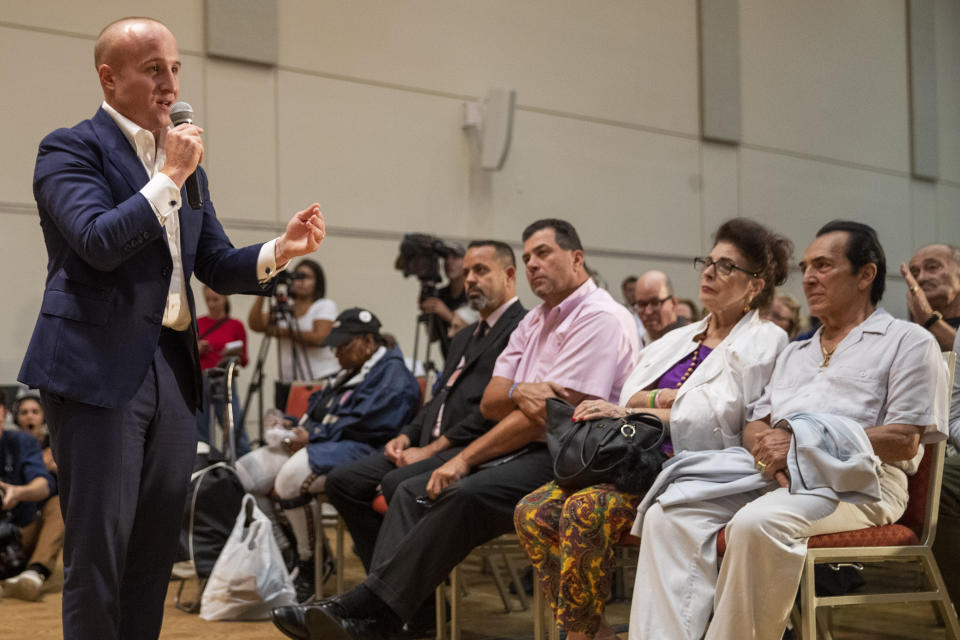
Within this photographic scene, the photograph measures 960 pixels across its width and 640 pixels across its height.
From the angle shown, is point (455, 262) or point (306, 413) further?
point (455, 262)

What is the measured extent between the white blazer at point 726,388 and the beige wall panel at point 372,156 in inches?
179

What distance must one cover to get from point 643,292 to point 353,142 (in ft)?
10.3

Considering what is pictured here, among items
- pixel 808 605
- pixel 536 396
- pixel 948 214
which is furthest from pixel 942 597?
pixel 948 214

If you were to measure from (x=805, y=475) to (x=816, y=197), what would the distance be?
27.0 feet

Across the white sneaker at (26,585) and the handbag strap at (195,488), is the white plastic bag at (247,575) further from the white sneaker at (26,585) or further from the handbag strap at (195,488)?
the white sneaker at (26,585)

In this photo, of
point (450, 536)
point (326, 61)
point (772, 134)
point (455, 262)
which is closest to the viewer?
point (450, 536)

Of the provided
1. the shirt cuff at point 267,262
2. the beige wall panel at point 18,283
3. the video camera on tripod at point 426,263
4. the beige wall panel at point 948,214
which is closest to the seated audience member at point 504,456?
the shirt cuff at point 267,262

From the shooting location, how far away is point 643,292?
15.3 feet

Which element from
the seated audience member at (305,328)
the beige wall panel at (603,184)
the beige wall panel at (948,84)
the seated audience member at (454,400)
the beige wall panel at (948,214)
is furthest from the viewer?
the beige wall panel at (948,84)

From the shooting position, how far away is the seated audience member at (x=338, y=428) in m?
3.88

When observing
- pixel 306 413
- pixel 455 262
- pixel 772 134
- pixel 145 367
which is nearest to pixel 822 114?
pixel 772 134

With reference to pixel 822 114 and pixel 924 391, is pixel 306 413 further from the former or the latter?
pixel 822 114

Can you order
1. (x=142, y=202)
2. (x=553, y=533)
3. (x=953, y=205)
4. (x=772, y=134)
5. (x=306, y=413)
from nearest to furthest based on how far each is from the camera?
(x=142, y=202), (x=553, y=533), (x=306, y=413), (x=772, y=134), (x=953, y=205)

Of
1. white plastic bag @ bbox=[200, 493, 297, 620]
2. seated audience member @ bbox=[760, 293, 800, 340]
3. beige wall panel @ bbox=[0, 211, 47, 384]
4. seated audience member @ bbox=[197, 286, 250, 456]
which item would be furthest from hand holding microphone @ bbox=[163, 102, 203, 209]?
beige wall panel @ bbox=[0, 211, 47, 384]
